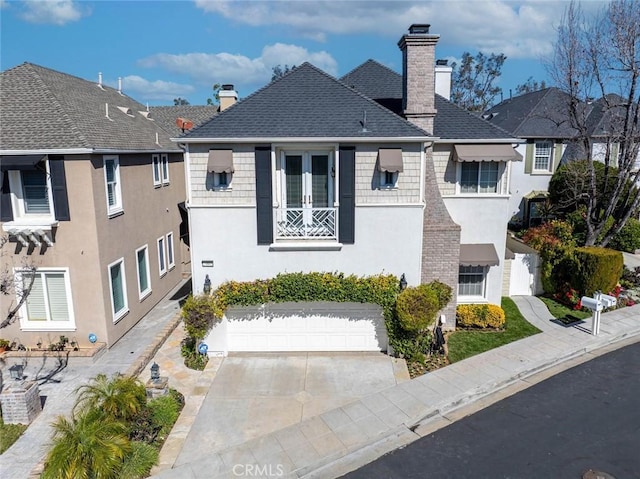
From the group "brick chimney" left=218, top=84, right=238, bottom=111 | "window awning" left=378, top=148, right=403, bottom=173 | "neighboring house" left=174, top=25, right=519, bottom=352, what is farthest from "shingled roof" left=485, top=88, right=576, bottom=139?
"brick chimney" left=218, top=84, right=238, bottom=111

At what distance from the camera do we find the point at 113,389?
32.4 ft

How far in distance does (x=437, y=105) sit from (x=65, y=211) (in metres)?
13.6

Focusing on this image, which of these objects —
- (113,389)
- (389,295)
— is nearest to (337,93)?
(389,295)

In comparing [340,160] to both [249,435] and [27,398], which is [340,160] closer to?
[249,435]

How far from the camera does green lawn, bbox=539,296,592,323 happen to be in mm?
16648

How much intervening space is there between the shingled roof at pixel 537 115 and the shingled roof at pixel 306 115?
14243mm

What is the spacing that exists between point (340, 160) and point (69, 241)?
342 inches

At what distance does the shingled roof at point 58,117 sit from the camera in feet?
43.4

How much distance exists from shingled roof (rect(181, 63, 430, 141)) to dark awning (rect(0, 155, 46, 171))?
435 cm

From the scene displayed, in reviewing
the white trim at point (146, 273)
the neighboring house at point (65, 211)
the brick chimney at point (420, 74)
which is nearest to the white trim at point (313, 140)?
the brick chimney at point (420, 74)

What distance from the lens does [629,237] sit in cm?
2539

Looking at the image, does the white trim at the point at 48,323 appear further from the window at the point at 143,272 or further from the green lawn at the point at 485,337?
the green lawn at the point at 485,337

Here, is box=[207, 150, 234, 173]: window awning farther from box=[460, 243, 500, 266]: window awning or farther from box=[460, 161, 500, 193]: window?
box=[460, 243, 500, 266]: window awning

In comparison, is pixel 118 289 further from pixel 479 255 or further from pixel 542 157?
pixel 542 157
